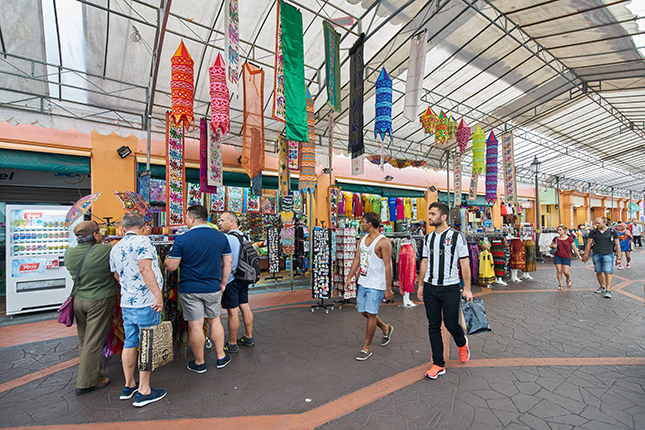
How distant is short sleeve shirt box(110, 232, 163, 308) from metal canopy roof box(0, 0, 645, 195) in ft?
12.6

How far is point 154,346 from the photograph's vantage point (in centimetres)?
258

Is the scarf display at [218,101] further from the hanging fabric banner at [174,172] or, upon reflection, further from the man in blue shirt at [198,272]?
the man in blue shirt at [198,272]

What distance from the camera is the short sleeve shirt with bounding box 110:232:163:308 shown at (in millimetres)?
2574

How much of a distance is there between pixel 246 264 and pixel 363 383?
6.01 ft

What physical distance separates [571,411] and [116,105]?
10.0 metres

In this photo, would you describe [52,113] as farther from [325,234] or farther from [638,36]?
[638,36]

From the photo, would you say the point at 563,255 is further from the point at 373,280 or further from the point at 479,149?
the point at 373,280

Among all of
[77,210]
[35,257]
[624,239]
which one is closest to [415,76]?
[77,210]

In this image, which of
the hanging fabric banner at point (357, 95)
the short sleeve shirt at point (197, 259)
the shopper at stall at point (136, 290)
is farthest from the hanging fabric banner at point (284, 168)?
the shopper at stall at point (136, 290)

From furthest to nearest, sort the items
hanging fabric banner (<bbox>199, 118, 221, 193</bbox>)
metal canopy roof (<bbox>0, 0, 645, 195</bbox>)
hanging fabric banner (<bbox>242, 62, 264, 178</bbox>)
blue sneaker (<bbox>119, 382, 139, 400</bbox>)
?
hanging fabric banner (<bbox>199, 118, 221, 193</bbox>)
metal canopy roof (<bbox>0, 0, 645, 195</bbox>)
hanging fabric banner (<bbox>242, 62, 264, 178</bbox>)
blue sneaker (<bbox>119, 382, 139, 400</bbox>)

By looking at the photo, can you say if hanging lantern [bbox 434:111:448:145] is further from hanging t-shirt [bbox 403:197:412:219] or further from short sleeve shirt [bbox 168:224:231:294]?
short sleeve shirt [bbox 168:224:231:294]

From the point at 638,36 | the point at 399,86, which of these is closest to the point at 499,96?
the point at 638,36

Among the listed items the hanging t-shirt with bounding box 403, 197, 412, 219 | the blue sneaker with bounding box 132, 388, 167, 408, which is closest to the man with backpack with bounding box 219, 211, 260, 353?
the blue sneaker with bounding box 132, 388, 167, 408

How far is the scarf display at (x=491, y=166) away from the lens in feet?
34.4
